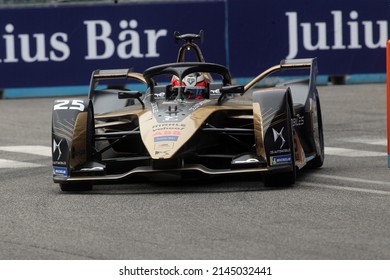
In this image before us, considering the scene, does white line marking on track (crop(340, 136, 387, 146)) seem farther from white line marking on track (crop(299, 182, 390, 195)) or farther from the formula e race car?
white line marking on track (crop(299, 182, 390, 195))

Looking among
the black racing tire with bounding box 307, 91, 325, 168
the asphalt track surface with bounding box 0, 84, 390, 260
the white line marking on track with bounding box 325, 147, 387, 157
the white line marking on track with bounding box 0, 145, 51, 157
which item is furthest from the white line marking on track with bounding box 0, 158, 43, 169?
the white line marking on track with bounding box 325, 147, 387, 157

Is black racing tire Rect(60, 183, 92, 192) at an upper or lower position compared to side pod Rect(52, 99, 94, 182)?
lower

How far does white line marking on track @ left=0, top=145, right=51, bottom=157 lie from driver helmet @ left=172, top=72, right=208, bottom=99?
2.76m

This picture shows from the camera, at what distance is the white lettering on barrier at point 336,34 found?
21.9m

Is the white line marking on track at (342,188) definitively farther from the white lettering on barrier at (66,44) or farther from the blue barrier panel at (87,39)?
the white lettering on barrier at (66,44)

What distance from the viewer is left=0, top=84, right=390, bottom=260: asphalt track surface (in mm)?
7688

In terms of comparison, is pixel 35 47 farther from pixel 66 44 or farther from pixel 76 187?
A: pixel 76 187

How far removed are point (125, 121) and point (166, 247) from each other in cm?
352

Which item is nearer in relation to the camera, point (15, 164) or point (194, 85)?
point (194, 85)

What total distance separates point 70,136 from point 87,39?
1112cm

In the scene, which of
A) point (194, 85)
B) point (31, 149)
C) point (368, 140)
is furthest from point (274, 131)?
point (31, 149)

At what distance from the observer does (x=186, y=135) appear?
33.8 ft

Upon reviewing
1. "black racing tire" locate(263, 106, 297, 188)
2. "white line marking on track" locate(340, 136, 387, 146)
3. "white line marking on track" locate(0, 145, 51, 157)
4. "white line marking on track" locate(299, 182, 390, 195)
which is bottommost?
"white line marking on track" locate(0, 145, 51, 157)

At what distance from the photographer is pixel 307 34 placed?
21.9 metres
